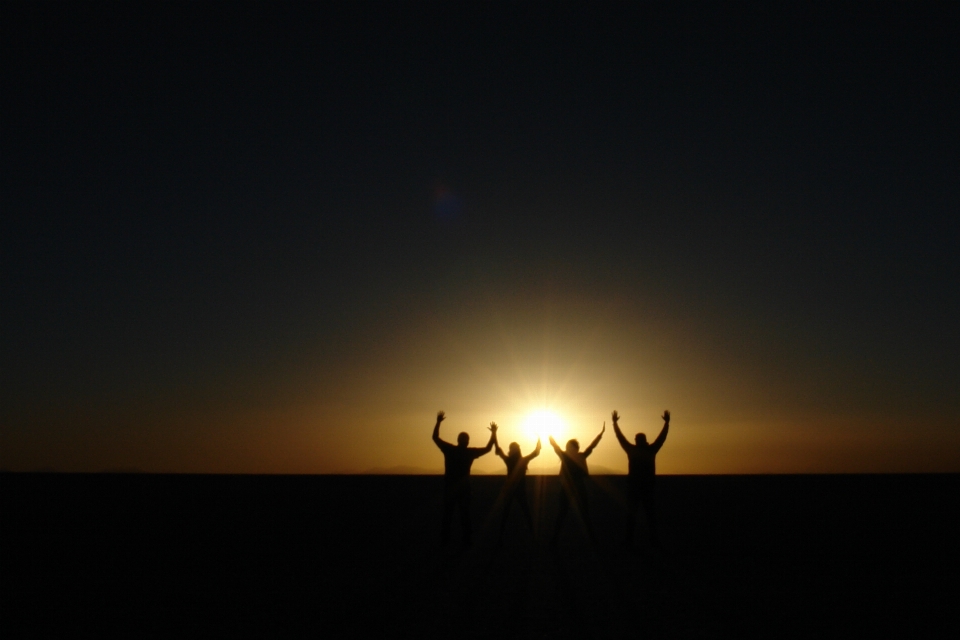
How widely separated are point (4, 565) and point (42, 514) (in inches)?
428

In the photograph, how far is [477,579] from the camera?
38.0 feet

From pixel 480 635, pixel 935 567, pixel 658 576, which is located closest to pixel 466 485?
pixel 658 576

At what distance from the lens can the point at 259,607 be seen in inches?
384

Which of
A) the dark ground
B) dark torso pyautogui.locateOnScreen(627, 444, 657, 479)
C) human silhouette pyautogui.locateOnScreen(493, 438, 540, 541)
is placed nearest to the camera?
the dark ground

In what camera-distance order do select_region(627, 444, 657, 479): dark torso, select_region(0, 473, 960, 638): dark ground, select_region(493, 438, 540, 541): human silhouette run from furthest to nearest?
select_region(493, 438, 540, 541): human silhouette → select_region(627, 444, 657, 479): dark torso → select_region(0, 473, 960, 638): dark ground

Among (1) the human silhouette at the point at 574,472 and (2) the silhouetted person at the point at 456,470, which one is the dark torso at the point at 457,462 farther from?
(1) the human silhouette at the point at 574,472

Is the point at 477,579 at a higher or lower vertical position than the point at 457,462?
lower

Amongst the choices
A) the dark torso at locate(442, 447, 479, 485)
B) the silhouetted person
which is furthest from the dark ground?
the dark torso at locate(442, 447, 479, 485)

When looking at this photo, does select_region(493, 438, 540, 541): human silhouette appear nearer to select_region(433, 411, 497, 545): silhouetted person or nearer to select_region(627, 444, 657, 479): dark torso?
select_region(433, 411, 497, 545): silhouetted person

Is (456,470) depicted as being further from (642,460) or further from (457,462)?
(642,460)

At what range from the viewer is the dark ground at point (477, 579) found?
8.75 m

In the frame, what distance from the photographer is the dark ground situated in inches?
344

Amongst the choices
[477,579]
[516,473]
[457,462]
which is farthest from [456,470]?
[477,579]

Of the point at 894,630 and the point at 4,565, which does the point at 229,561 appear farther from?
the point at 894,630
